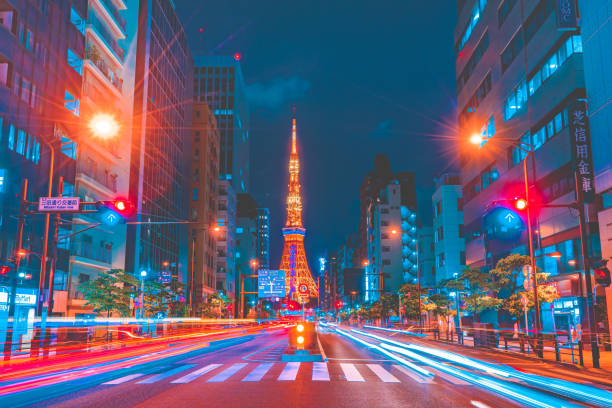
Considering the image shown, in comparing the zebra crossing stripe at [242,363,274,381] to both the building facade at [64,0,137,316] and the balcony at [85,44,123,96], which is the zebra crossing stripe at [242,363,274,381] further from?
the balcony at [85,44,123,96]

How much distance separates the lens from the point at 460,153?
6322cm

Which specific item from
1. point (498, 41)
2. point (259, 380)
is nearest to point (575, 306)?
point (498, 41)

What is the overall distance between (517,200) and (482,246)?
111ft

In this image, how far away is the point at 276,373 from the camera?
17.1 metres

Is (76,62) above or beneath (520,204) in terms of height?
above

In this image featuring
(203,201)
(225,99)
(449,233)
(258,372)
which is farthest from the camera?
(225,99)

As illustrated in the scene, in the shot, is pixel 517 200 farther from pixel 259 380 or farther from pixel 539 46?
pixel 539 46

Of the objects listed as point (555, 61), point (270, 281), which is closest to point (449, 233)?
point (270, 281)

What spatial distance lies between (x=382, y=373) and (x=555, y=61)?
30.4 m

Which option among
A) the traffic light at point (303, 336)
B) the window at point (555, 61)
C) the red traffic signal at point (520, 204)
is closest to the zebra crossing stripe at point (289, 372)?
the traffic light at point (303, 336)

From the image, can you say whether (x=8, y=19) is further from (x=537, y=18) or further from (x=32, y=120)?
(x=537, y=18)

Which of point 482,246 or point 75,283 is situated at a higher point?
point 482,246

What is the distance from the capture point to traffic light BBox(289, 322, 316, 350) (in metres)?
22.1

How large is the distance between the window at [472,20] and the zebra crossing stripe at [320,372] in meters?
46.2
